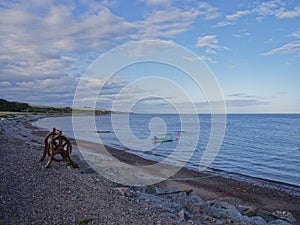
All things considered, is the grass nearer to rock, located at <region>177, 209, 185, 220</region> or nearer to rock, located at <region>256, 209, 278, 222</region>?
rock, located at <region>177, 209, 185, 220</region>

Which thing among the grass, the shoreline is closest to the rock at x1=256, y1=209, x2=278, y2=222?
the shoreline

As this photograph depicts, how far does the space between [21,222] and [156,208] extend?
334 centimetres

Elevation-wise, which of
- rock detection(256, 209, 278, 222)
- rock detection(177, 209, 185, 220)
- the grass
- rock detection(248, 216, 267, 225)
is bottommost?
rock detection(256, 209, 278, 222)

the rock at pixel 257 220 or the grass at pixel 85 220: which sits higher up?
the grass at pixel 85 220

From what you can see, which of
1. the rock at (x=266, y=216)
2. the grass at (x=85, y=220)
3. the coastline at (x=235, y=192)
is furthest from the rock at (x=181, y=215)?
the coastline at (x=235, y=192)

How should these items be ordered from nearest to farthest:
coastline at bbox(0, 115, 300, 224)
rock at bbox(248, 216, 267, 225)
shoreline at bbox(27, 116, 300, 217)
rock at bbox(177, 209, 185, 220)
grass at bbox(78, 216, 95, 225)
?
grass at bbox(78, 216, 95, 225), rock at bbox(177, 209, 185, 220), rock at bbox(248, 216, 267, 225), coastline at bbox(0, 115, 300, 224), shoreline at bbox(27, 116, 300, 217)

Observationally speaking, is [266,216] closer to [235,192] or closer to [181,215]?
[181,215]

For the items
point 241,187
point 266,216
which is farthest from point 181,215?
point 241,187

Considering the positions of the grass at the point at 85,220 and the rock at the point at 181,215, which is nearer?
the grass at the point at 85,220

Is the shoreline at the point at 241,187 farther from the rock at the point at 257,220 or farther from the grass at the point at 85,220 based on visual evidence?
the grass at the point at 85,220

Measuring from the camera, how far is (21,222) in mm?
5555

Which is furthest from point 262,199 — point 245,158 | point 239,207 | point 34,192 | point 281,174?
point 245,158

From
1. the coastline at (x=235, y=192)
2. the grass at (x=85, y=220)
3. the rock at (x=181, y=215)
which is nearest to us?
the grass at (x=85, y=220)

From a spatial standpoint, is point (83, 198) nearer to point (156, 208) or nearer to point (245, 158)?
point (156, 208)
